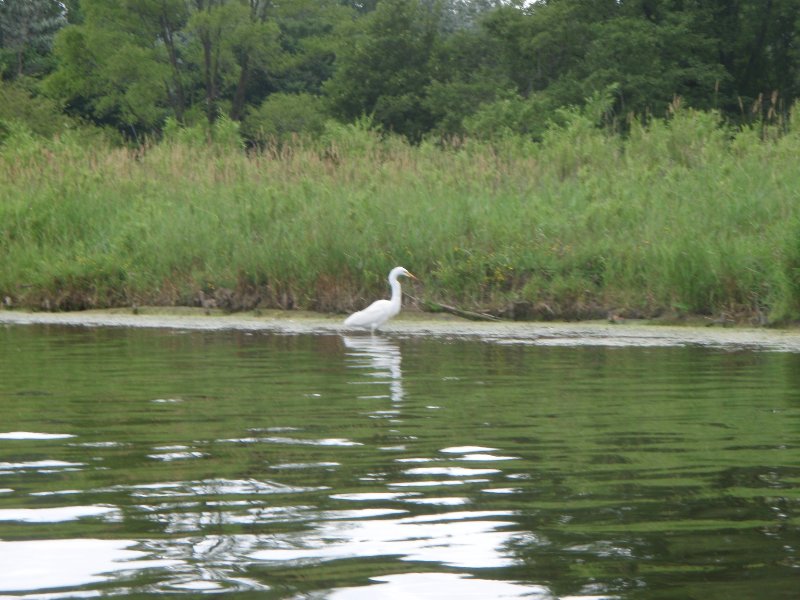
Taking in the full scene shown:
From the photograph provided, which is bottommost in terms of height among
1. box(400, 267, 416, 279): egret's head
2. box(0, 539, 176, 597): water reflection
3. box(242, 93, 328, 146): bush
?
box(0, 539, 176, 597): water reflection

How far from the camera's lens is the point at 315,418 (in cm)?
739

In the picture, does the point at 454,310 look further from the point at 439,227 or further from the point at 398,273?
the point at 439,227

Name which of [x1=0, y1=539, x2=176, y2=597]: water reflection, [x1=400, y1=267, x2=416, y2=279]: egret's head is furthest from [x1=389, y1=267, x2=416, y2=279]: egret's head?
[x1=0, y1=539, x2=176, y2=597]: water reflection

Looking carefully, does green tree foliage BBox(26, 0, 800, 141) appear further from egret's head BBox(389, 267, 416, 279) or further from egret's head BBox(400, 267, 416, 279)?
egret's head BBox(389, 267, 416, 279)

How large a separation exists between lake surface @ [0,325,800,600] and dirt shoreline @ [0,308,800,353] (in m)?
1.71

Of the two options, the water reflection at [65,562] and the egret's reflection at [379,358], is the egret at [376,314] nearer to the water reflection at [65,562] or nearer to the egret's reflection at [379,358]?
the egret's reflection at [379,358]

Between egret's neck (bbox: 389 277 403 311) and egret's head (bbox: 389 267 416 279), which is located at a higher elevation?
egret's head (bbox: 389 267 416 279)

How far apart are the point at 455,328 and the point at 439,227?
179cm

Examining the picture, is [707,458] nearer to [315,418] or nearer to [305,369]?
[315,418]

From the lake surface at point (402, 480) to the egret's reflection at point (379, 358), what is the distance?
63 mm

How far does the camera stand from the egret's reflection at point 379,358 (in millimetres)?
9133

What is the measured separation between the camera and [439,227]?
14633 mm

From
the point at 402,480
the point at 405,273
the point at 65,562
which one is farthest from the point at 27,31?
the point at 65,562

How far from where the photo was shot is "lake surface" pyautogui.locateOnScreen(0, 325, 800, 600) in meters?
4.15
